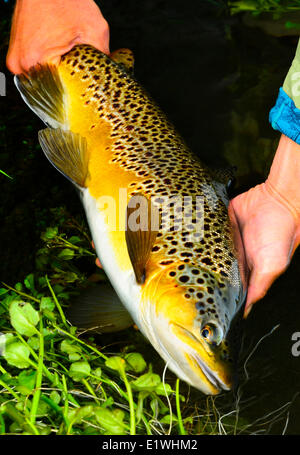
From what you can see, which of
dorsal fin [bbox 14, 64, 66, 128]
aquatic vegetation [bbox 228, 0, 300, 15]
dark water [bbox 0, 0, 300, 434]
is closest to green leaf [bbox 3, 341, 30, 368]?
dark water [bbox 0, 0, 300, 434]

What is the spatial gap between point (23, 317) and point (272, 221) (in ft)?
4.94

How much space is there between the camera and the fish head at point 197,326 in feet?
7.01

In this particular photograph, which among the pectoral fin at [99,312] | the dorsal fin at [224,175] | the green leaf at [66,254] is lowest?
the pectoral fin at [99,312]

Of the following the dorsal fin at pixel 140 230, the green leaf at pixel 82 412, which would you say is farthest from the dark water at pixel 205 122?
the green leaf at pixel 82 412

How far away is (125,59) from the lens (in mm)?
3387

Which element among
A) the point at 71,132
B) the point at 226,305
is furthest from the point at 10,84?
the point at 226,305

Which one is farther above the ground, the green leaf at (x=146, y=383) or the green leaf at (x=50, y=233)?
the green leaf at (x=146, y=383)

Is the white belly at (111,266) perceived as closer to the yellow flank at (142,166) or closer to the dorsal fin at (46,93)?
the yellow flank at (142,166)

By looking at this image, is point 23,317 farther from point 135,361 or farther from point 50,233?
point 50,233

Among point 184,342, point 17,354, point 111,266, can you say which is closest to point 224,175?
point 111,266

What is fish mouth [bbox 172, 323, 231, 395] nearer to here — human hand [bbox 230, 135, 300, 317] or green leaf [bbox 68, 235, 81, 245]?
human hand [bbox 230, 135, 300, 317]

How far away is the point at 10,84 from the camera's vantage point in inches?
152

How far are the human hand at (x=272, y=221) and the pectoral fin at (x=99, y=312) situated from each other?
2.38 feet

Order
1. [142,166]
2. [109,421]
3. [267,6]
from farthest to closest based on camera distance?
1. [267,6]
2. [142,166]
3. [109,421]
